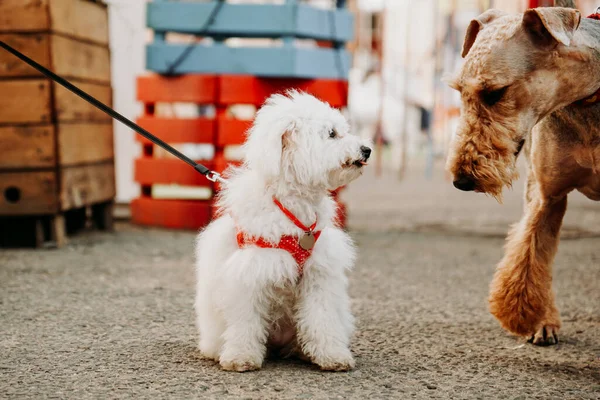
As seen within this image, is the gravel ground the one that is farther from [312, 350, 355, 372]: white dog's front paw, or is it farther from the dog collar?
the dog collar

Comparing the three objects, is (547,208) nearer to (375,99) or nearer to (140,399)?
(140,399)

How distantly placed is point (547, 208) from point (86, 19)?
12.7 feet

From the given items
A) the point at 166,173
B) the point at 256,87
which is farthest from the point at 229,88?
the point at 166,173

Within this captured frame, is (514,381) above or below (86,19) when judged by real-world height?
below

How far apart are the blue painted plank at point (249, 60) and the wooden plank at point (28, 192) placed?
1.56 metres

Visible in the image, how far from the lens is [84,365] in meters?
2.97

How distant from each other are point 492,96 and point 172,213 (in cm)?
408

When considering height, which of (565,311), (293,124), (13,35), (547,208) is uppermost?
(13,35)

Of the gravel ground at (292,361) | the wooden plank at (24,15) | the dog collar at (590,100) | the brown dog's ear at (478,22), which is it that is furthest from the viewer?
the wooden plank at (24,15)

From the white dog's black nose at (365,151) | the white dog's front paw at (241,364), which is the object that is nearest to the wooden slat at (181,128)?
the white dog's black nose at (365,151)

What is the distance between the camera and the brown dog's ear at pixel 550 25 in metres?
2.79

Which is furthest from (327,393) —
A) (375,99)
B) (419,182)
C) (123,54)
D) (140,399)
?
(375,99)

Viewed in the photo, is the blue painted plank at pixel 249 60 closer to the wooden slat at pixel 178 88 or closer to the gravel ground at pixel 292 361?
the wooden slat at pixel 178 88

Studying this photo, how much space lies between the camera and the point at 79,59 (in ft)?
18.3
